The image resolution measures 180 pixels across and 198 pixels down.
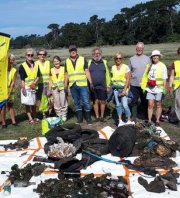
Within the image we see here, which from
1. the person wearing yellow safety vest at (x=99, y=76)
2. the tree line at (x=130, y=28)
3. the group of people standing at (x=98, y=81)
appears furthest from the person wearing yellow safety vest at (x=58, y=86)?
the tree line at (x=130, y=28)

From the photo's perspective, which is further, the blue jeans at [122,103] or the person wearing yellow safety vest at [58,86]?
the person wearing yellow safety vest at [58,86]

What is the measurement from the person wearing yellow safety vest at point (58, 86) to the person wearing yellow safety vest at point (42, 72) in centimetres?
19

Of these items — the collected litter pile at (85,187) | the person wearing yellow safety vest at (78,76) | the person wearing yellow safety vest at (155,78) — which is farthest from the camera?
the person wearing yellow safety vest at (78,76)

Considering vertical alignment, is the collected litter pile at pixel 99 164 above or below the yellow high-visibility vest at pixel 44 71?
below

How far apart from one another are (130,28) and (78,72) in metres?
102

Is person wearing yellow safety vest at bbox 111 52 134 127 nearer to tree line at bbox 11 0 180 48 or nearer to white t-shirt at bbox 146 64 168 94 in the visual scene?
white t-shirt at bbox 146 64 168 94

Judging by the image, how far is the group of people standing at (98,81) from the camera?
28.9 feet

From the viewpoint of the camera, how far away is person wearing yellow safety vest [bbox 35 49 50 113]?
9741 millimetres

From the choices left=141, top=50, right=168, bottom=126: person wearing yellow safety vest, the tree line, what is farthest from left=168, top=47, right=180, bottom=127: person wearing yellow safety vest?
the tree line

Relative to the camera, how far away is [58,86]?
31.9ft

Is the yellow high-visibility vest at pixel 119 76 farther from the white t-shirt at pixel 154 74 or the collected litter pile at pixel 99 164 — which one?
the collected litter pile at pixel 99 164

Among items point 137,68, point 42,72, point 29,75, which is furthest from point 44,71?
point 137,68

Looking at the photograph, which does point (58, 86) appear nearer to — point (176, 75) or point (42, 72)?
point (42, 72)

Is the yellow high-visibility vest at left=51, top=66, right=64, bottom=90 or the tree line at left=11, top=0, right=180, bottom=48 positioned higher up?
the tree line at left=11, top=0, right=180, bottom=48
